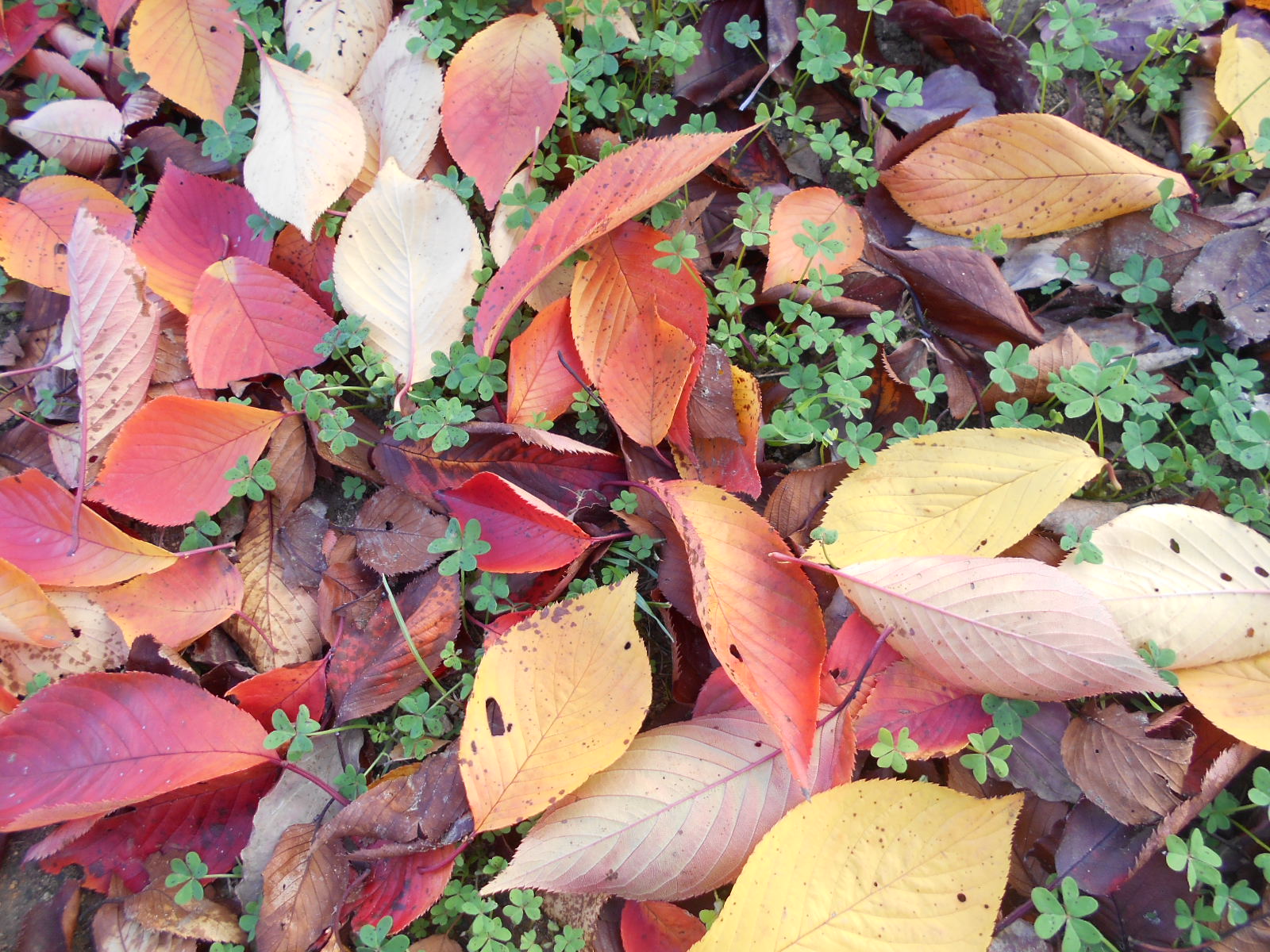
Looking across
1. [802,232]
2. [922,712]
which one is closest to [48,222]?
[802,232]

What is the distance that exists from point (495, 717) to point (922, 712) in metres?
0.86

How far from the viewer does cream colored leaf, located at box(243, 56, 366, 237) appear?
2.06 metres

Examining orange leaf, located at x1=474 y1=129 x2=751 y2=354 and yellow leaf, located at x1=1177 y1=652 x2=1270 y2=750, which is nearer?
yellow leaf, located at x1=1177 y1=652 x2=1270 y2=750

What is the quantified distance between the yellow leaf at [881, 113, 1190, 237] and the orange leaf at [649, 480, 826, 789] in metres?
1.00

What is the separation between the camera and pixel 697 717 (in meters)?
1.76

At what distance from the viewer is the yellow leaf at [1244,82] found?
2156 millimetres

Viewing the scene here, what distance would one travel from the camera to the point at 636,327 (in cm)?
187

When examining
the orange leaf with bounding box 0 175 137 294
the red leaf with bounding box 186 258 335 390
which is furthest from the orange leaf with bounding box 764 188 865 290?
the orange leaf with bounding box 0 175 137 294

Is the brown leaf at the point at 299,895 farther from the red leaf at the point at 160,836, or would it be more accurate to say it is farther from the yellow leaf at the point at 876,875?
the yellow leaf at the point at 876,875

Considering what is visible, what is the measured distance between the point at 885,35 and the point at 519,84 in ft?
3.42

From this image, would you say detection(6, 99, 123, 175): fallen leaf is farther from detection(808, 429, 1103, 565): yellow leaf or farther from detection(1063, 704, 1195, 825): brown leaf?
detection(1063, 704, 1195, 825): brown leaf

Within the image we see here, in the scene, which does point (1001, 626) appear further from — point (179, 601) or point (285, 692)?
point (179, 601)

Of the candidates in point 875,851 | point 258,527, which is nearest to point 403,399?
point 258,527

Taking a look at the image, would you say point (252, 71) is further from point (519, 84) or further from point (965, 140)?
point (965, 140)
